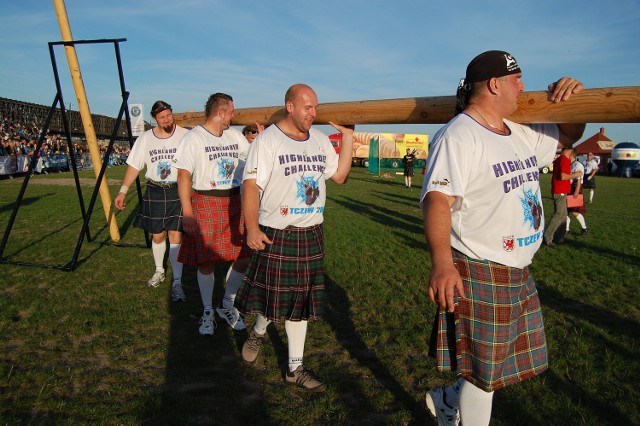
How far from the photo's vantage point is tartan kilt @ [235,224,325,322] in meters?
2.79

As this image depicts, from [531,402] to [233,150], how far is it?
2.83 metres

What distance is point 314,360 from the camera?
127 inches

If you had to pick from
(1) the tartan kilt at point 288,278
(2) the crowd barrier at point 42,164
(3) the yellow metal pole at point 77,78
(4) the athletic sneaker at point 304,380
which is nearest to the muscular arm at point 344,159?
(1) the tartan kilt at point 288,278

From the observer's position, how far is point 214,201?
3867mm

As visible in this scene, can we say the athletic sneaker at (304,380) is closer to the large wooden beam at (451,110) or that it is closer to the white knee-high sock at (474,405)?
the white knee-high sock at (474,405)

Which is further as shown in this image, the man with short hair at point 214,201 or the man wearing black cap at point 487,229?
the man with short hair at point 214,201

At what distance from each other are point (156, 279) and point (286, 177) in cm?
275

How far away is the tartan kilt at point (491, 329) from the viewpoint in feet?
6.19

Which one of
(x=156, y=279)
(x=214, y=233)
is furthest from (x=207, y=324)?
(x=156, y=279)

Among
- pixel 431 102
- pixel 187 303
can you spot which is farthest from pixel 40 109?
pixel 431 102

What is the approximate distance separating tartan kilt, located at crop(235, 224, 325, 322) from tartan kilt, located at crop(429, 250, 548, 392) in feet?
3.23

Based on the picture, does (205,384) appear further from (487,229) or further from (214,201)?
(487,229)

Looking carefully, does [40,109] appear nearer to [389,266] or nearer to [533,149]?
[389,266]

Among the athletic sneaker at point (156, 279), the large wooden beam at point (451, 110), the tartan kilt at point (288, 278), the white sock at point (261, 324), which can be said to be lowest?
the athletic sneaker at point (156, 279)
